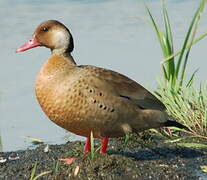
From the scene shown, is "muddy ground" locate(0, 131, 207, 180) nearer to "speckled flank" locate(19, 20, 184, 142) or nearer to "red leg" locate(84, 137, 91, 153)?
"red leg" locate(84, 137, 91, 153)

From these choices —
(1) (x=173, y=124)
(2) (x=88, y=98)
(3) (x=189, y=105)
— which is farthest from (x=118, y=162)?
(3) (x=189, y=105)

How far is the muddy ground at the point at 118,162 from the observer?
23.5ft

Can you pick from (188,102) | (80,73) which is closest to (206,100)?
(188,102)

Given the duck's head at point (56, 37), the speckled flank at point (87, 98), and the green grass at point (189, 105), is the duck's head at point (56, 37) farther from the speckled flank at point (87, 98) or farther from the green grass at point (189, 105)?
the green grass at point (189, 105)

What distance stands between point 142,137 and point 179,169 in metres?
0.87

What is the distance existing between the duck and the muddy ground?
213 millimetres

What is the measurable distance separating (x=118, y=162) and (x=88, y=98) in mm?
574

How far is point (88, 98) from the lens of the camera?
7266mm

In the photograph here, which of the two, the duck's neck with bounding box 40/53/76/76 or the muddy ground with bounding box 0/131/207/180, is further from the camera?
the duck's neck with bounding box 40/53/76/76

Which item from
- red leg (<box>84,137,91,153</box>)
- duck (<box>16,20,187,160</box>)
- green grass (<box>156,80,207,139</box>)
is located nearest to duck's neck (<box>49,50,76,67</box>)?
duck (<box>16,20,187,160</box>)

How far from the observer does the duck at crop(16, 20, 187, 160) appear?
722 cm

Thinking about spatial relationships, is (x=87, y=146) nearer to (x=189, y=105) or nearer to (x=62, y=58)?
(x=62, y=58)

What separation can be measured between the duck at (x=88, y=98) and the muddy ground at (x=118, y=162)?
213 millimetres

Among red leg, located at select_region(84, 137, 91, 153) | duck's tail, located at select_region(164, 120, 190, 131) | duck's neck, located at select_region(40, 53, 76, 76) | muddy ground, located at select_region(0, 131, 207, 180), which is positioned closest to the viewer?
muddy ground, located at select_region(0, 131, 207, 180)
